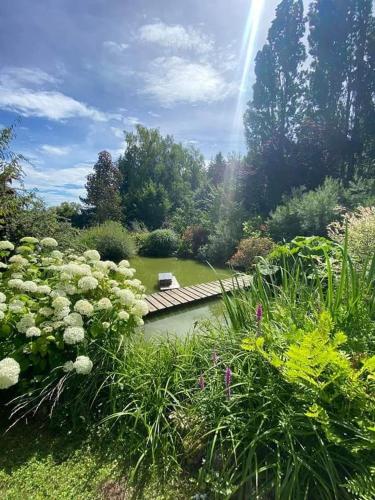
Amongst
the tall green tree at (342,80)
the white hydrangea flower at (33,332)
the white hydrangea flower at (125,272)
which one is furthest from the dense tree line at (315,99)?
the white hydrangea flower at (33,332)

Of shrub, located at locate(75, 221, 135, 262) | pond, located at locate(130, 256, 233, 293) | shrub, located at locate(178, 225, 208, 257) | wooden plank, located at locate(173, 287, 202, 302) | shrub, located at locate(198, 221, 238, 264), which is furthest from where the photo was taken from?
shrub, located at locate(178, 225, 208, 257)

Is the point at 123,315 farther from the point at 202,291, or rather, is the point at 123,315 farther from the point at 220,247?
the point at 220,247

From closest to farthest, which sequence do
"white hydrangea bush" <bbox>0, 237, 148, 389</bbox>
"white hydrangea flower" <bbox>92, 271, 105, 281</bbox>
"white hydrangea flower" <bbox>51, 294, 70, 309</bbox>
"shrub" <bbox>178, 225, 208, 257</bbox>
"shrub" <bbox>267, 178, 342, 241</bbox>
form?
"white hydrangea bush" <bbox>0, 237, 148, 389</bbox>
"white hydrangea flower" <bbox>51, 294, 70, 309</bbox>
"white hydrangea flower" <bbox>92, 271, 105, 281</bbox>
"shrub" <bbox>267, 178, 342, 241</bbox>
"shrub" <bbox>178, 225, 208, 257</bbox>

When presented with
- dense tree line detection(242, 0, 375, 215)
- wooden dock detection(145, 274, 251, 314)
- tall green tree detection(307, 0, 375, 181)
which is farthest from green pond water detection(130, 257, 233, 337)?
tall green tree detection(307, 0, 375, 181)

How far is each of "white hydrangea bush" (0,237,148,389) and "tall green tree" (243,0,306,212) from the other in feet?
34.6

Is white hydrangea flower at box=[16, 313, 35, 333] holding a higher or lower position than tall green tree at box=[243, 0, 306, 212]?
lower

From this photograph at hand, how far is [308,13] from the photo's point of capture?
12.2 meters

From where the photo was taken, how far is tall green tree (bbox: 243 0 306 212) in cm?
1183

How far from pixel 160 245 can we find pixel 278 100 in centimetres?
932

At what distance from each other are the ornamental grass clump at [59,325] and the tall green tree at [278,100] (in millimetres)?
10572

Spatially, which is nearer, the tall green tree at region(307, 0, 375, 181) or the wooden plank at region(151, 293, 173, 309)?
the wooden plank at region(151, 293, 173, 309)

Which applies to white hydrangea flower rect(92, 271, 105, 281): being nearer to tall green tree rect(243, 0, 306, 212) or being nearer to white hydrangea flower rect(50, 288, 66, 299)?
white hydrangea flower rect(50, 288, 66, 299)

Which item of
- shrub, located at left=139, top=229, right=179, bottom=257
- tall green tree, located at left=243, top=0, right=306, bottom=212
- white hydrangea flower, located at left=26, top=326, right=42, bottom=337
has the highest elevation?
tall green tree, located at left=243, top=0, right=306, bottom=212

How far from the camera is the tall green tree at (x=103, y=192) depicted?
15.3 meters
